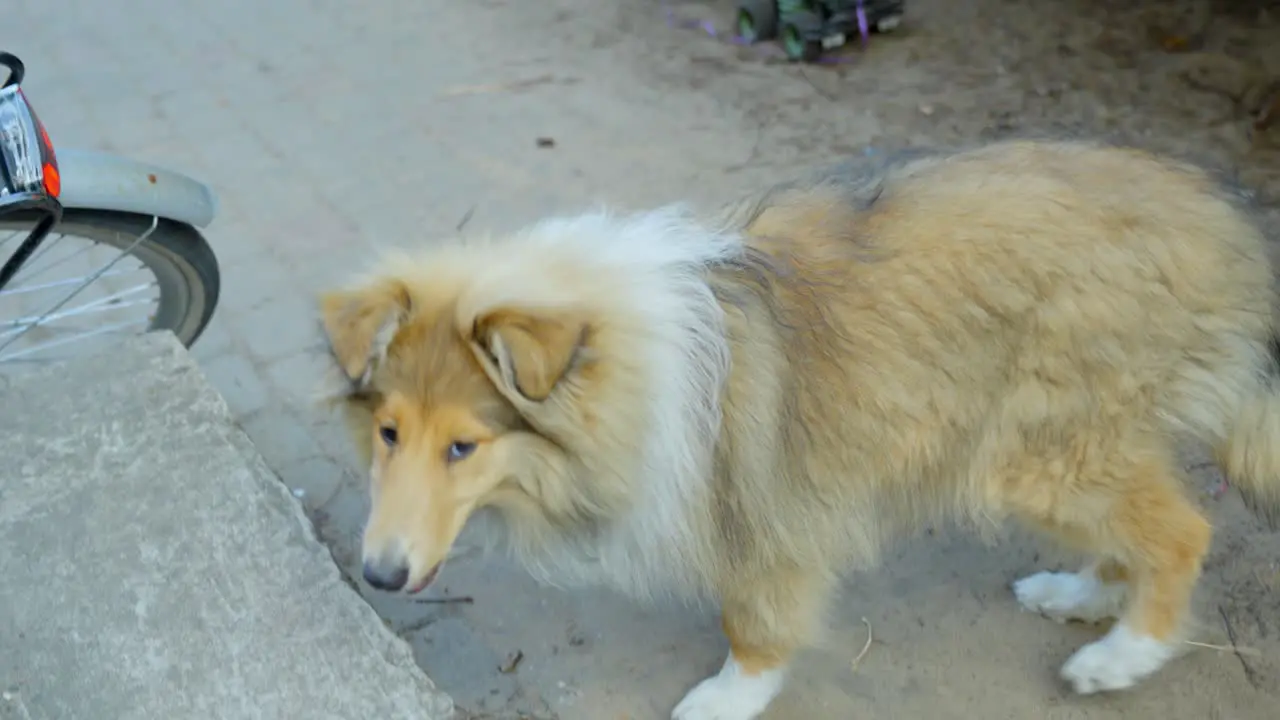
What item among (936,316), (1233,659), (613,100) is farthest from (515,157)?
(1233,659)

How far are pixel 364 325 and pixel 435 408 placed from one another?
215 mm

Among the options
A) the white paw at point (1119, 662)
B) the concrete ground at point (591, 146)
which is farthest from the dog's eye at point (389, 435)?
the white paw at point (1119, 662)

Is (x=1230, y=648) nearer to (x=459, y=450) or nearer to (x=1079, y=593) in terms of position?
(x=1079, y=593)

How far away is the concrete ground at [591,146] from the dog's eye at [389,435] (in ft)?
3.53

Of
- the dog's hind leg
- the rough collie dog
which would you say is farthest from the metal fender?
the dog's hind leg

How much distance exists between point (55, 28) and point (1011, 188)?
6860 mm

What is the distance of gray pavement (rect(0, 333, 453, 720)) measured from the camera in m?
2.33

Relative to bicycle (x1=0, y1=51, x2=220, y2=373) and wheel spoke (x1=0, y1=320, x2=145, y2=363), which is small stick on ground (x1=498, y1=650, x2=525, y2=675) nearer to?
bicycle (x1=0, y1=51, x2=220, y2=373)

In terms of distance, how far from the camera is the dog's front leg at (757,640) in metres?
2.52

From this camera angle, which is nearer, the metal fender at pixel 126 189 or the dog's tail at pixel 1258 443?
the dog's tail at pixel 1258 443

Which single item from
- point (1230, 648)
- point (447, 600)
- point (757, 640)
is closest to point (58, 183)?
point (447, 600)

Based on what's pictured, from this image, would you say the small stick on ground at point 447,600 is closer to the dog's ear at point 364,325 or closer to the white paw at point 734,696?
the white paw at point 734,696

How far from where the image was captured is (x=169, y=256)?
3178 millimetres

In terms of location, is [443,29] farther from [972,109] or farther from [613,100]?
[972,109]
